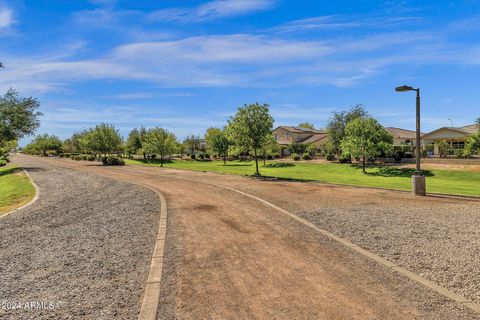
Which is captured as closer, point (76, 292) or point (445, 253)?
point (76, 292)

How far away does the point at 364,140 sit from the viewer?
42438 millimetres

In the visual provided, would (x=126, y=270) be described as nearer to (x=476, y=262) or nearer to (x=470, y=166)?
(x=476, y=262)

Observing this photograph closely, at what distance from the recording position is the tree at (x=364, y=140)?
4197 centimetres

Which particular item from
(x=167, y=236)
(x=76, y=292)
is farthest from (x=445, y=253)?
(x=76, y=292)

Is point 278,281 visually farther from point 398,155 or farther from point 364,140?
point 398,155

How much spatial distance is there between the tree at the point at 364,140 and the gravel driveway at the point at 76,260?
1288 inches

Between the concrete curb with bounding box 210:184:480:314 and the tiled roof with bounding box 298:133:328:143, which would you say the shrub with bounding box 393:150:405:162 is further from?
the concrete curb with bounding box 210:184:480:314

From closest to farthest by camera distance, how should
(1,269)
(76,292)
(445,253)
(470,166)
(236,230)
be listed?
(76,292), (1,269), (445,253), (236,230), (470,166)

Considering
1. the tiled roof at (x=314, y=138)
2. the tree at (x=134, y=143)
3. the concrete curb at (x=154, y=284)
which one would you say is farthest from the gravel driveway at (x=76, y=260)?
the tiled roof at (x=314, y=138)

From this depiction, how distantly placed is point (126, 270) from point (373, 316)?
485 centimetres

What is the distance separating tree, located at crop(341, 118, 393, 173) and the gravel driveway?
32716mm

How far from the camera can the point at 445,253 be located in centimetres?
828

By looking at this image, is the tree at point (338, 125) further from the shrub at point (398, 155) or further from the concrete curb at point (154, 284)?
the concrete curb at point (154, 284)

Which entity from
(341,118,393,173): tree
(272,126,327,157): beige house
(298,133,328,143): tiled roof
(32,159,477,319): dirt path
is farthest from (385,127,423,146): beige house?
(32,159,477,319): dirt path
